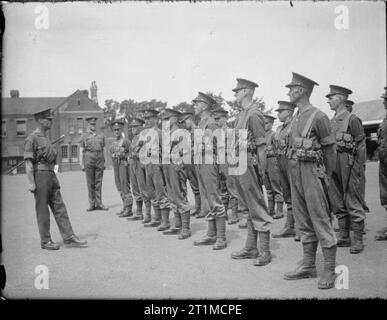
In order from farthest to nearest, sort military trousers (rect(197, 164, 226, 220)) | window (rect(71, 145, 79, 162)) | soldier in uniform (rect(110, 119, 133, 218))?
window (rect(71, 145, 79, 162)) < soldier in uniform (rect(110, 119, 133, 218)) < military trousers (rect(197, 164, 226, 220))

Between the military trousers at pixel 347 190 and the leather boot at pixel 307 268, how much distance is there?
4.78 feet

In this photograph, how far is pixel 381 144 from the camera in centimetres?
737

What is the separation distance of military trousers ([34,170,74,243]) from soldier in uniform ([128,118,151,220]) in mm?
2513

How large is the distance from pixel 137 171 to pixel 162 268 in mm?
4070

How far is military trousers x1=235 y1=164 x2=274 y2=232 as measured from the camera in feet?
19.2

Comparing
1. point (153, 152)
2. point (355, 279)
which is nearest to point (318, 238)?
point (355, 279)

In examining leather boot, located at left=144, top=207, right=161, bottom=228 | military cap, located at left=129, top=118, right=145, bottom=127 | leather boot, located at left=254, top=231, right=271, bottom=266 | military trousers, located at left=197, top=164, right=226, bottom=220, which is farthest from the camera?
military cap, located at left=129, top=118, right=145, bottom=127

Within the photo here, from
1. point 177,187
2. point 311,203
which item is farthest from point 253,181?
point 177,187

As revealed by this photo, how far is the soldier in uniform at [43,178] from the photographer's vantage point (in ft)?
22.2

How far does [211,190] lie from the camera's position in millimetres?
6977

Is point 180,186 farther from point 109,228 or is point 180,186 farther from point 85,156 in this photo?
point 85,156

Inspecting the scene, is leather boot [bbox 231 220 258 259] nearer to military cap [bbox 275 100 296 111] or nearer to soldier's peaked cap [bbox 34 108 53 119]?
soldier's peaked cap [bbox 34 108 53 119]

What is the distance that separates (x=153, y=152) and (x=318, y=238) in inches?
181

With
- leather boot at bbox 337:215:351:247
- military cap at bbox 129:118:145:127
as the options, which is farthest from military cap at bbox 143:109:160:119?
leather boot at bbox 337:215:351:247
